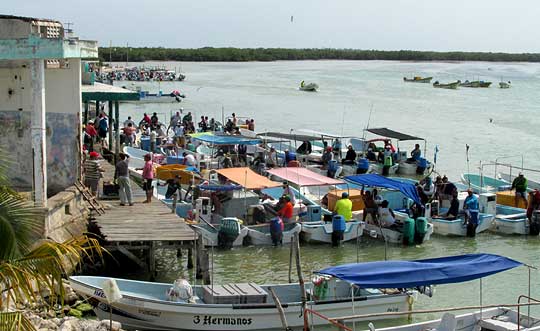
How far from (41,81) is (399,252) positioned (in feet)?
37.2

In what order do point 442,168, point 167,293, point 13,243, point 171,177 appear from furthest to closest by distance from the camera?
point 442,168 < point 171,177 < point 167,293 < point 13,243

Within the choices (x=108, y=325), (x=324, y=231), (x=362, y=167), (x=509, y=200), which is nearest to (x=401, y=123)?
(x=362, y=167)

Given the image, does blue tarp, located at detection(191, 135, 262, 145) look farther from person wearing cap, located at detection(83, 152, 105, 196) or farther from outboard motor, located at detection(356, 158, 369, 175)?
person wearing cap, located at detection(83, 152, 105, 196)

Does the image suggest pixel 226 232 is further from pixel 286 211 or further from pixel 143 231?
pixel 143 231

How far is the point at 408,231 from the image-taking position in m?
23.7

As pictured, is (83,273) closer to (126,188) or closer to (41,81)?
(126,188)

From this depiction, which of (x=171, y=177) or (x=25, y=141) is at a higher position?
(x=25, y=141)

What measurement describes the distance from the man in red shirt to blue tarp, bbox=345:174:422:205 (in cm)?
250

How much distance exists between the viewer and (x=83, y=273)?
1838 cm

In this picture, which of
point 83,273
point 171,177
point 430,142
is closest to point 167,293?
point 83,273

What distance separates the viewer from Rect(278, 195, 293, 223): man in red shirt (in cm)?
2319

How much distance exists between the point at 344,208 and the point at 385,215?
127 cm

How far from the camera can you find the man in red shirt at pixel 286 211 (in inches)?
913

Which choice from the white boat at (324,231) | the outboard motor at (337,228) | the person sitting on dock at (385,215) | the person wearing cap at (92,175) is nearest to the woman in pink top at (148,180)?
the person wearing cap at (92,175)
